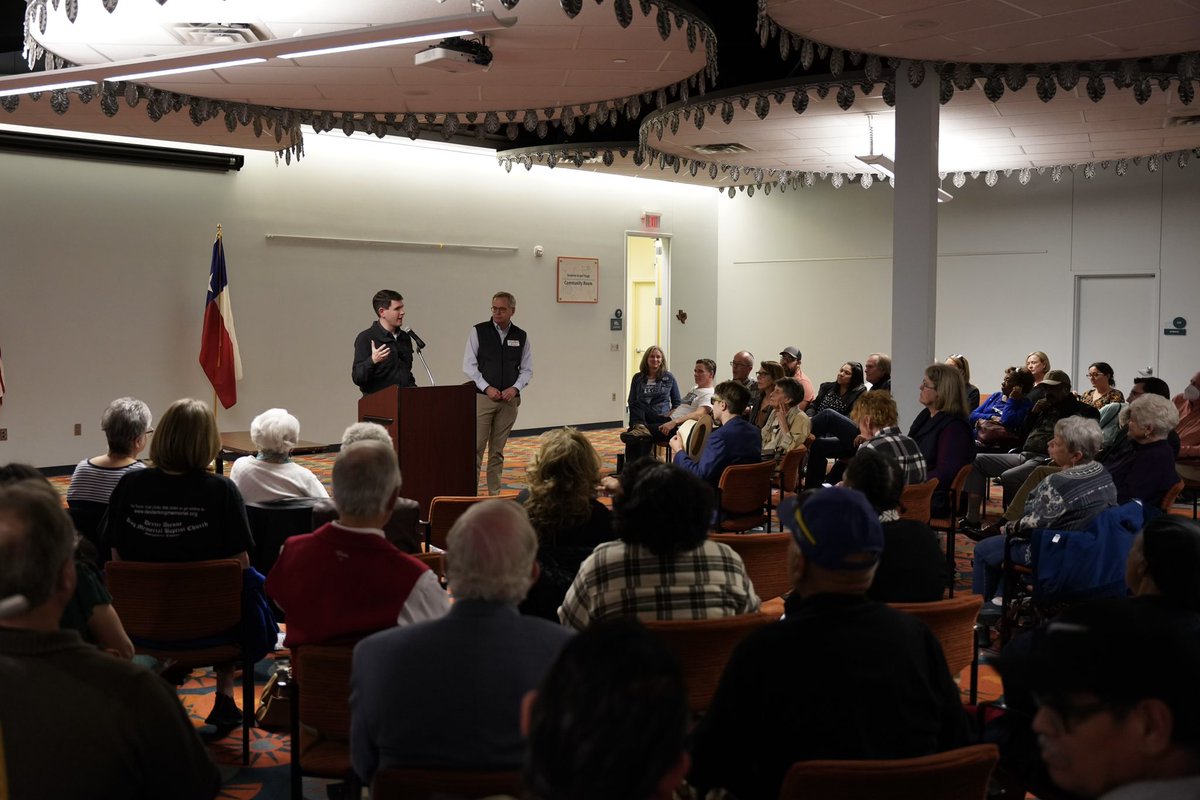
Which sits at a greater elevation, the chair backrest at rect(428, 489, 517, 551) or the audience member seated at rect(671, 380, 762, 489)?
the audience member seated at rect(671, 380, 762, 489)

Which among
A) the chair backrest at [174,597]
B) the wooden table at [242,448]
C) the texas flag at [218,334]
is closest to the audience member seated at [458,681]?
the chair backrest at [174,597]

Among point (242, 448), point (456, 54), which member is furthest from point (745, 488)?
point (242, 448)

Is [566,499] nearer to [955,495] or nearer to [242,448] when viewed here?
[955,495]

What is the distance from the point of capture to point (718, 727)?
218cm

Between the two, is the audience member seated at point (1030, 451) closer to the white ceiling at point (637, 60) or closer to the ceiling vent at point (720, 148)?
the white ceiling at point (637, 60)

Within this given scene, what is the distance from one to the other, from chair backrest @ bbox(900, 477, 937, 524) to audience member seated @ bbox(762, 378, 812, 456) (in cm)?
221

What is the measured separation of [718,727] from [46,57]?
292 inches

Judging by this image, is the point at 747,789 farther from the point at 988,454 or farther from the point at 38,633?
the point at 988,454

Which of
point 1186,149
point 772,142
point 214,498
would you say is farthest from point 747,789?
point 1186,149

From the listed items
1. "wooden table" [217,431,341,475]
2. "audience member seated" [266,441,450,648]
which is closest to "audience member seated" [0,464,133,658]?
"audience member seated" [266,441,450,648]

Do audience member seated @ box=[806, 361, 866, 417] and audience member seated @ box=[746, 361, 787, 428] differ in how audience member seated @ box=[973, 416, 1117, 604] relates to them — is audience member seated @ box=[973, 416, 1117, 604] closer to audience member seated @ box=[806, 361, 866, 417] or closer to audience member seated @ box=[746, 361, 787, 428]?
audience member seated @ box=[746, 361, 787, 428]

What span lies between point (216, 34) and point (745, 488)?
4.48m

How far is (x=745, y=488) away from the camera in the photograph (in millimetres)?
6574

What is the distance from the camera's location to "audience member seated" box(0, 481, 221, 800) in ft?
5.69
